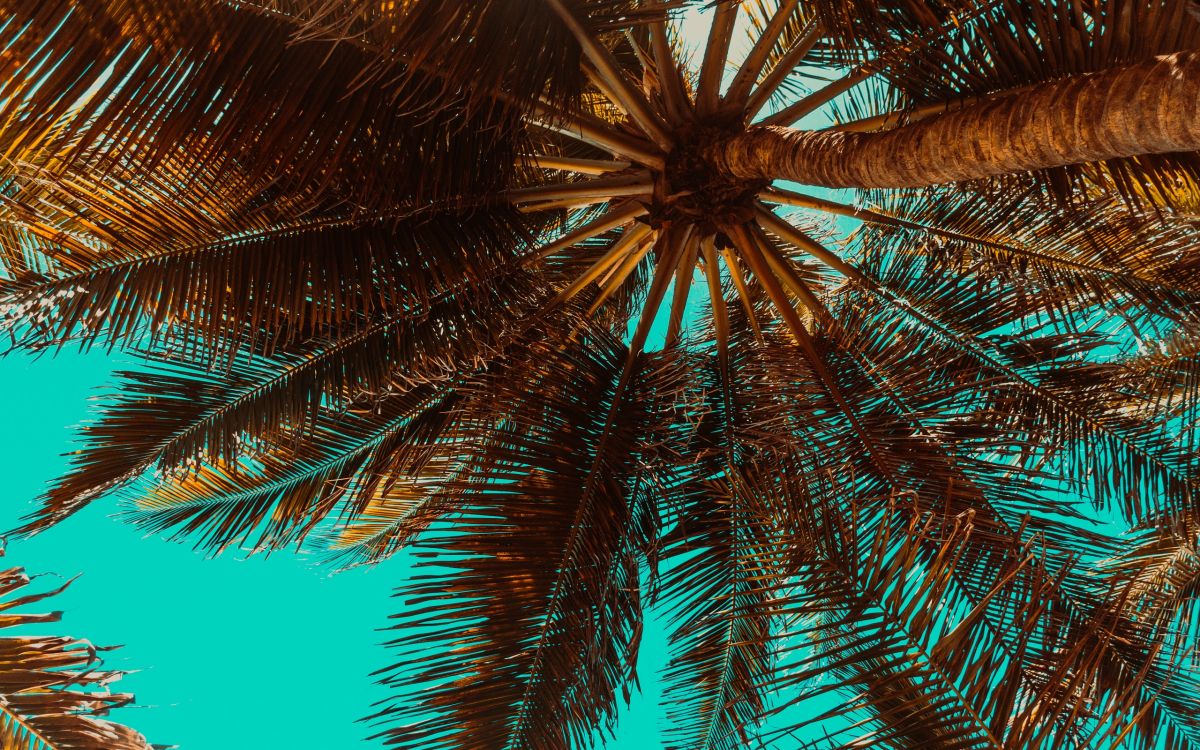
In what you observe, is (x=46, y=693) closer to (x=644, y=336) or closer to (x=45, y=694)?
(x=45, y=694)

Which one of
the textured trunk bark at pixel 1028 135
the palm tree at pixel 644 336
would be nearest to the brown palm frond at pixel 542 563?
the palm tree at pixel 644 336

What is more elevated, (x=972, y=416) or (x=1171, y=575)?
(x=972, y=416)

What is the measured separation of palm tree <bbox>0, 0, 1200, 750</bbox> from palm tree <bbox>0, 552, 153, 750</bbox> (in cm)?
120

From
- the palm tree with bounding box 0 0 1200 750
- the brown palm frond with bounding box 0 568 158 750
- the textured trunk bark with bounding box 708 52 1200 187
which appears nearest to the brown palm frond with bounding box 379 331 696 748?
the palm tree with bounding box 0 0 1200 750

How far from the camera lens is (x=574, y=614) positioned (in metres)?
4.14

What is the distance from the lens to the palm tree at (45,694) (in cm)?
263

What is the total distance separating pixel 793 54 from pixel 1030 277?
1.78m

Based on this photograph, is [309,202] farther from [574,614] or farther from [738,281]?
[738,281]

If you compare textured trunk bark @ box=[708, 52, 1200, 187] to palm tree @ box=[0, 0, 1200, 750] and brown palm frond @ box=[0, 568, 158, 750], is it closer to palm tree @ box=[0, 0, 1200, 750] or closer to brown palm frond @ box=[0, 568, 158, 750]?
palm tree @ box=[0, 0, 1200, 750]

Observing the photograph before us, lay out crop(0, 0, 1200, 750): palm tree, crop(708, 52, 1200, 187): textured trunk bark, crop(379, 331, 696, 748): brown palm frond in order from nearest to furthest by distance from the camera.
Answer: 1. crop(708, 52, 1200, 187): textured trunk bark
2. crop(0, 0, 1200, 750): palm tree
3. crop(379, 331, 696, 748): brown palm frond

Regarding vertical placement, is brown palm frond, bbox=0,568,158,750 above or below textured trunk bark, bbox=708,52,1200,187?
below

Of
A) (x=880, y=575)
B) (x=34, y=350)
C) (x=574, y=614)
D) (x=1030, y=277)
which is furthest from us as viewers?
(x=1030, y=277)

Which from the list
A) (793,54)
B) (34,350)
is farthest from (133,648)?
(793,54)

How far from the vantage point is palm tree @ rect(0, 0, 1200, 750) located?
9.62 feet
